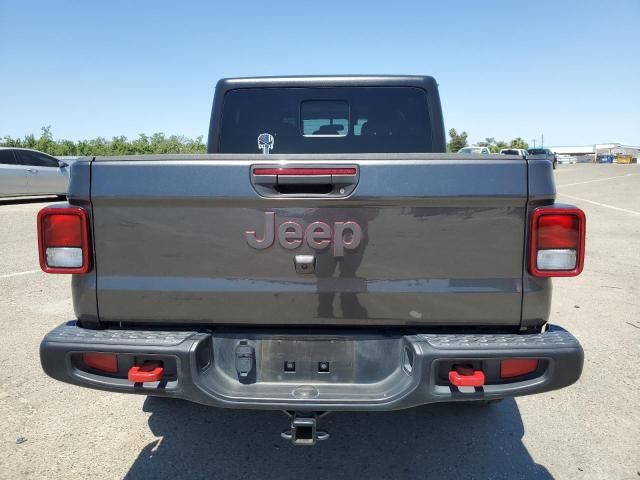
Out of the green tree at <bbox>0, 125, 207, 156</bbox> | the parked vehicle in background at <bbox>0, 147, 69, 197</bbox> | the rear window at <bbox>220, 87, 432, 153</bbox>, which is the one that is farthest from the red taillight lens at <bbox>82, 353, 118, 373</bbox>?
the green tree at <bbox>0, 125, 207, 156</bbox>

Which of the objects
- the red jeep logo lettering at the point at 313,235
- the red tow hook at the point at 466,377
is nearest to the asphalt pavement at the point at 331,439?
the red tow hook at the point at 466,377

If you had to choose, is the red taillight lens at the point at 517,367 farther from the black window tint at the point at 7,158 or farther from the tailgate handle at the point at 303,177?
the black window tint at the point at 7,158

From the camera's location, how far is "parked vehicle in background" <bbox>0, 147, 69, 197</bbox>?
45.2ft

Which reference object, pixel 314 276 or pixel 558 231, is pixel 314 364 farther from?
pixel 558 231

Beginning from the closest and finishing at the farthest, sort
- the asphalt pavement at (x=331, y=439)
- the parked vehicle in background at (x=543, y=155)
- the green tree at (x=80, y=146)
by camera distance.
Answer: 1. the parked vehicle in background at (x=543, y=155)
2. the asphalt pavement at (x=331, y=439)
3. the green tree at (x=80, y=146)

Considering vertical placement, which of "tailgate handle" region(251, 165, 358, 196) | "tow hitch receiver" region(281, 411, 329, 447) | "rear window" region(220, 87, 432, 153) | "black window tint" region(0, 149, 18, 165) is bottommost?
"tow hitch receiver" region(281, 411, 329, 447)

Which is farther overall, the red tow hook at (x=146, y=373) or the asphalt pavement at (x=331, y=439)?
the asphalt pavement at (x=331, y=439)

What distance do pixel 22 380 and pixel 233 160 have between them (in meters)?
2.70

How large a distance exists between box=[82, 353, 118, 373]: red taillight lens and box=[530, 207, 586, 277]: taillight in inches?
72.7

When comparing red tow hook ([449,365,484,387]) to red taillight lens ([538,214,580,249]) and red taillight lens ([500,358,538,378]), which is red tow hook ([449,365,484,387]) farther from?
red taillight lens ([538,214,580,249])

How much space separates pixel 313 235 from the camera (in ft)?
6.53

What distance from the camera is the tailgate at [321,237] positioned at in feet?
6.48

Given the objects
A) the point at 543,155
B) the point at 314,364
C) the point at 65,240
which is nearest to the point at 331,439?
the point at 314,364

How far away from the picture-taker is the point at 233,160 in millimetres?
2004
